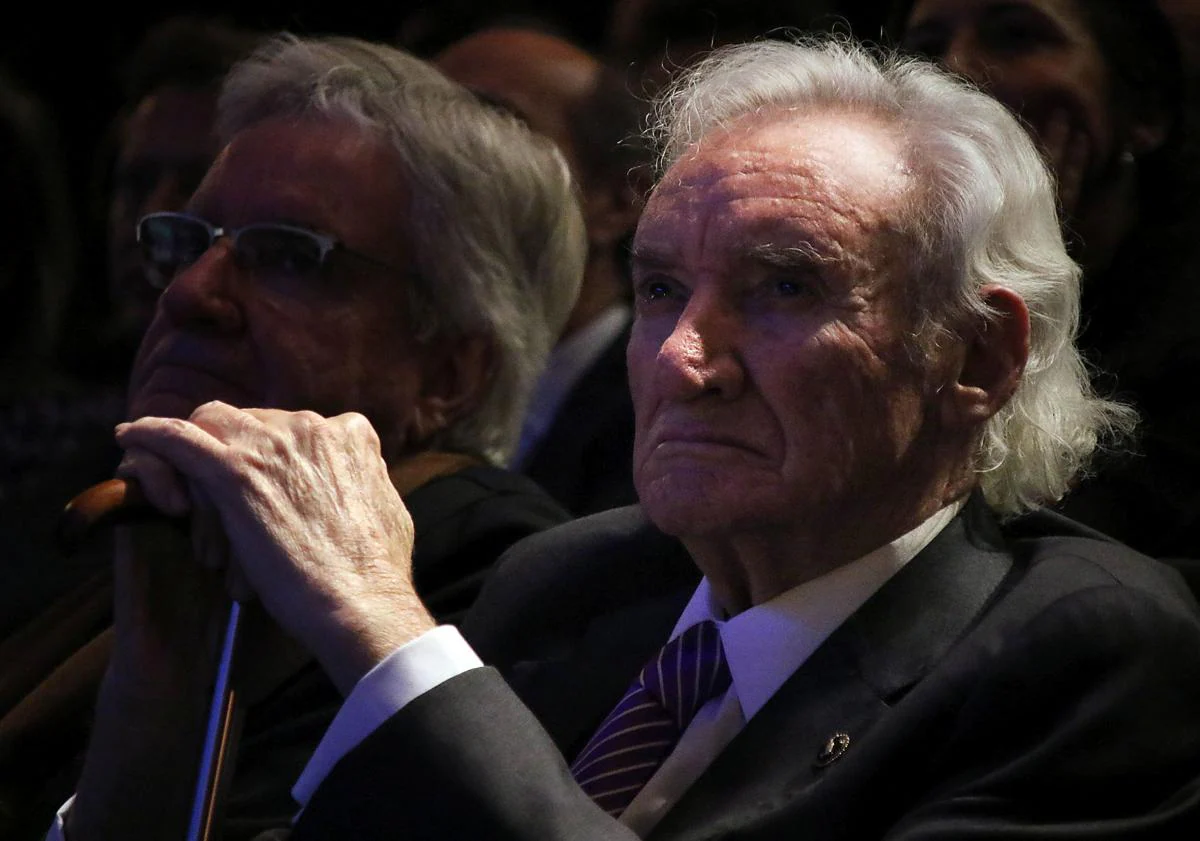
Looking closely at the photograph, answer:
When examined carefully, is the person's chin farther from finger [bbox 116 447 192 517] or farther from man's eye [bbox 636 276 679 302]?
man's eye [bbox 636 276 679 302]

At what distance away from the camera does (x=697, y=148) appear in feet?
7.03

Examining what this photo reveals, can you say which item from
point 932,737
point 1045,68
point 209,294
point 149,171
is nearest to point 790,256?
point 932,737

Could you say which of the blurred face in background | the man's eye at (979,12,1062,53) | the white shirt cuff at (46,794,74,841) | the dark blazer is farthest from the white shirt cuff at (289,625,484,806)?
the man's eye at (979,12,1062,53)

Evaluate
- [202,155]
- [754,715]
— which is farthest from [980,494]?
[202,155]

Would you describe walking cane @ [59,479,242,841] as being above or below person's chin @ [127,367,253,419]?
above

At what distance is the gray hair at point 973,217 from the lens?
6.63 feet

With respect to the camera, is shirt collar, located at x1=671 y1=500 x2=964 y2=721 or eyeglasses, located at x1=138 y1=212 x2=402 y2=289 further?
eyeglasses, located at x1=138 y1=212 x2=402 y2=289

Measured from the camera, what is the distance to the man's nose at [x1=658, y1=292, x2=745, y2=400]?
1.97m

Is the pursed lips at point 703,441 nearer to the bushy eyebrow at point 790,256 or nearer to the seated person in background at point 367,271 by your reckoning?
the bushy eyebrow at point 790,256

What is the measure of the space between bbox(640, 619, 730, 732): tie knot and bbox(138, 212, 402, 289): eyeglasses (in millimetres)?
1027

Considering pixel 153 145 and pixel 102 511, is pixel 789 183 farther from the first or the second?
pixel 153 145

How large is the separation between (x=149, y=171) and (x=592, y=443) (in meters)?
1.22

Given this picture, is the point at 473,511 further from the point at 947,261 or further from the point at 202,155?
the point at 202,155

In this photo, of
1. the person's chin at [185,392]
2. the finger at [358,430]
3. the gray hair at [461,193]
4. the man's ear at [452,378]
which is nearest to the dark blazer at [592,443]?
the gray hair at [461,193]
